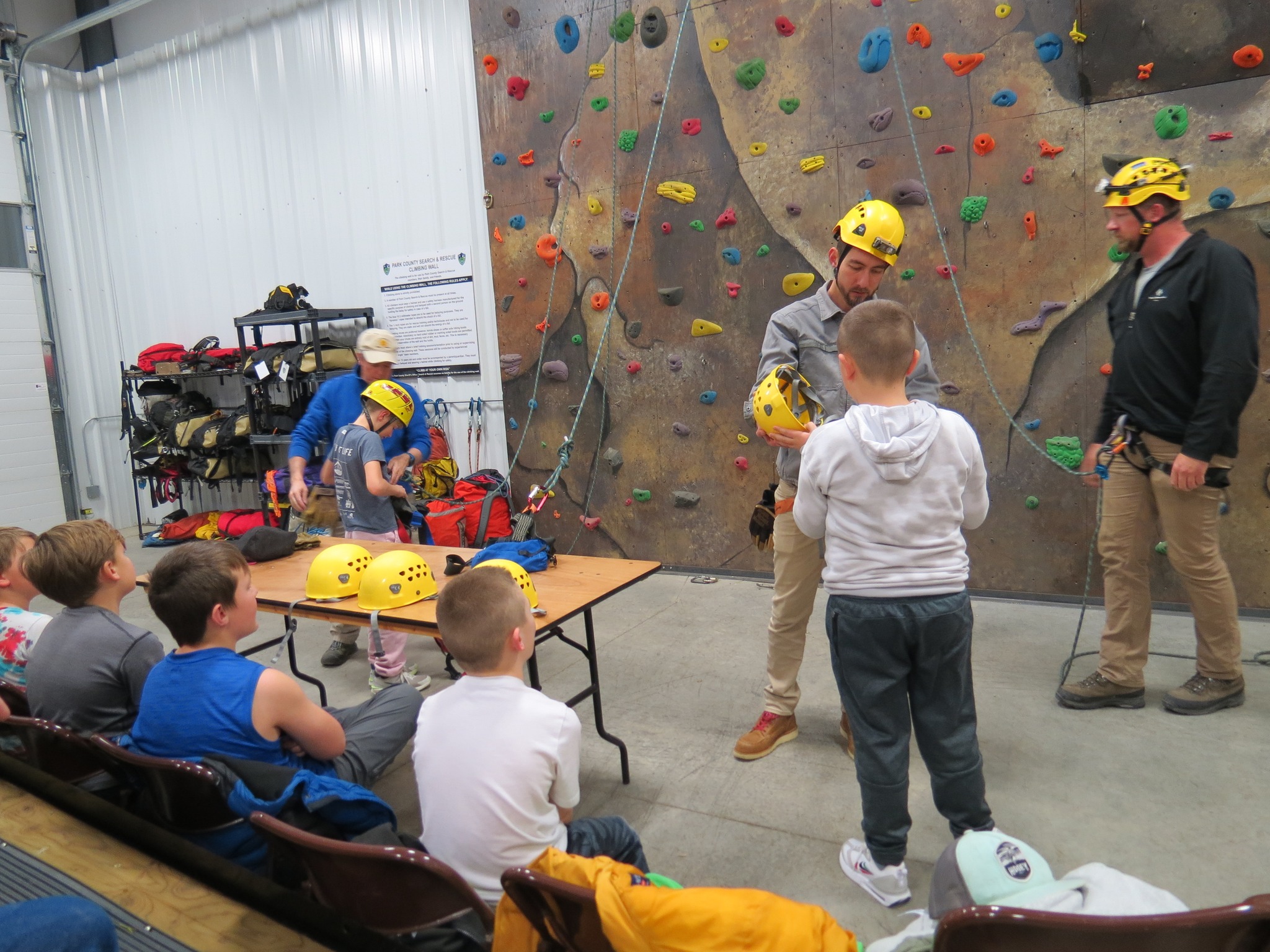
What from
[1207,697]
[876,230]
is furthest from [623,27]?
[1207,697]

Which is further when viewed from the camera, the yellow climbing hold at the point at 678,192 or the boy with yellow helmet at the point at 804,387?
the yellow climbing hold at the point at 678,192

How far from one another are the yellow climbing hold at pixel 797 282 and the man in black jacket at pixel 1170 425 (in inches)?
71.3

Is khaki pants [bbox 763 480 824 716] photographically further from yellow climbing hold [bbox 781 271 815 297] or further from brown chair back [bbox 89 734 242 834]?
yellow climbing hold [bbox 781 271 815 297]

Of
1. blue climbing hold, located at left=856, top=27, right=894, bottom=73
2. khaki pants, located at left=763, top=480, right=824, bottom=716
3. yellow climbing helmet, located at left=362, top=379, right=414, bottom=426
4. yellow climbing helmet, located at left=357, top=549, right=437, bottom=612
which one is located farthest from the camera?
blue climbing hold, located at left=856, top=27, right=894, bottom=73

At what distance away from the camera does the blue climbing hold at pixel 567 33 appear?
204 inches

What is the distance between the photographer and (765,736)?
2908 mm

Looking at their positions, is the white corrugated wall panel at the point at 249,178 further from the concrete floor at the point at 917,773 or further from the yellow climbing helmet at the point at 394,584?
the yellow climbing helmet at the point at 394,584

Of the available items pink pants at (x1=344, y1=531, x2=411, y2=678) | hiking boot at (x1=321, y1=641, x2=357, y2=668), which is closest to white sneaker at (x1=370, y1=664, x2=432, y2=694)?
pink pants at (x1=344, y1=531, x2=411, y2=678)

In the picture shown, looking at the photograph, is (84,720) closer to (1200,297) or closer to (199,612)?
(199,612)

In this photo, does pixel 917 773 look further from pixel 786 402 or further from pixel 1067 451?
pixel 1067 451

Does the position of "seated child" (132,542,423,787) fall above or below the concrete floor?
above

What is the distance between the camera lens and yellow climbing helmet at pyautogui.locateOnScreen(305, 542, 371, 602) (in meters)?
2.83

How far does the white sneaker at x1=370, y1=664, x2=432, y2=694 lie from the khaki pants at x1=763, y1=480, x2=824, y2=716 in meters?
1.50

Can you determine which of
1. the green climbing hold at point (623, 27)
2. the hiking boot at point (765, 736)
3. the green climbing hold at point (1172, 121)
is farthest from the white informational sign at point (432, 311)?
the green climbing hold at point (1172, 121)
